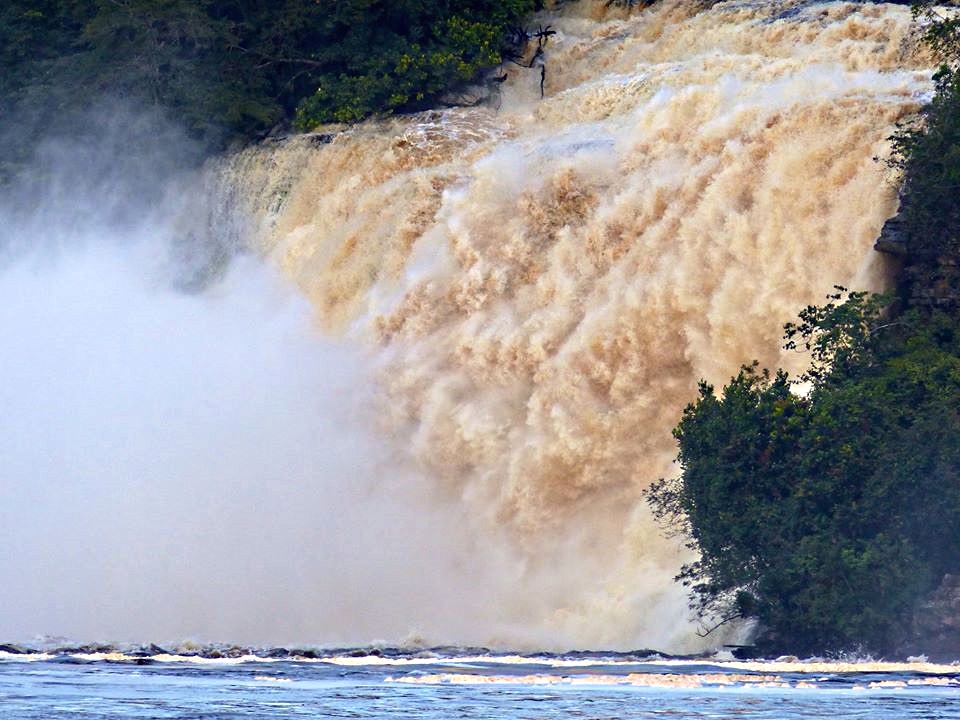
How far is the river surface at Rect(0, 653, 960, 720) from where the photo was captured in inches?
900

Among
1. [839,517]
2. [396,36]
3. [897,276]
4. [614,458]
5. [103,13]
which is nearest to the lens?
[839,517]

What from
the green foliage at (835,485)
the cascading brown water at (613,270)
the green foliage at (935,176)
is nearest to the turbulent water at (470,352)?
the cascading brown water at (613,270)

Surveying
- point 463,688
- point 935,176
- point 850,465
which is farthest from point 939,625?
point 463,688

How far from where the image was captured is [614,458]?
35.5 metres

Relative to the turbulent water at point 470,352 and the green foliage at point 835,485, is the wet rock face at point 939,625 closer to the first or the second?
the green foliage at point 835,485

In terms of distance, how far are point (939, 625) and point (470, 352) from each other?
35.3ft

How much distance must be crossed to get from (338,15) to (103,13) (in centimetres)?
610

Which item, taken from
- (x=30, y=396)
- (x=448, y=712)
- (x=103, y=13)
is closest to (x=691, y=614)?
(x=448, y=712)

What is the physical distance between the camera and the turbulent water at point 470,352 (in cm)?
3444

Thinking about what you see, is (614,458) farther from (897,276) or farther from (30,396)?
(30,396)

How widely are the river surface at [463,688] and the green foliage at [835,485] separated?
3.49 feet

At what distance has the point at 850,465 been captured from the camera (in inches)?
1187

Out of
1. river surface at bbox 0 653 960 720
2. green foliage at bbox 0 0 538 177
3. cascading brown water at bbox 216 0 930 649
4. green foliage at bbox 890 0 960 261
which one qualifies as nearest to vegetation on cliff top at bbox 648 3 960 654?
green foliage at bbox 890 0 960 261

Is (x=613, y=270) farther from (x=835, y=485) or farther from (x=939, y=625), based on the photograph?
(x=939, y=625)
